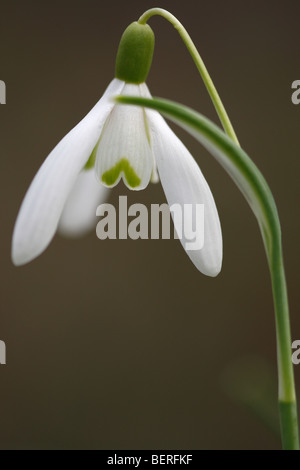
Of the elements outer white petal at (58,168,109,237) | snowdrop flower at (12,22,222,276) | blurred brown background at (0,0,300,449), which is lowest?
snowdrop flower at (12,22,222,276)

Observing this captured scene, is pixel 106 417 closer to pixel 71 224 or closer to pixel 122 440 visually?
pixel 122 440

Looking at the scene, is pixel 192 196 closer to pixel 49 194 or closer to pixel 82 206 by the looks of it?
pixel 49 194

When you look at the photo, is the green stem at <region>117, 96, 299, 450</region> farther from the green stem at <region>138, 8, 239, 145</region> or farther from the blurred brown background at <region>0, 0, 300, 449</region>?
the blurred brown background at <region>0, 0, 300, 449</region>

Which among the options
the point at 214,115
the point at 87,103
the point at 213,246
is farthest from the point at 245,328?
the point at 213,246

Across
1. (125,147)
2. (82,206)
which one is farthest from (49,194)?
(82,206)

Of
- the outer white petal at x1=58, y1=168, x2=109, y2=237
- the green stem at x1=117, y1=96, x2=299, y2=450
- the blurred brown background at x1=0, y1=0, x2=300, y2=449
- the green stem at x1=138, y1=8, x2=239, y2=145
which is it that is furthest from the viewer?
the blurred brown background at x1=0, y1=0, x2=300, y2=449

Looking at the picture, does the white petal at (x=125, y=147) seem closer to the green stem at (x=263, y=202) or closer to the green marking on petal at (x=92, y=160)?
the green marking on petal at (x=92, y=160)

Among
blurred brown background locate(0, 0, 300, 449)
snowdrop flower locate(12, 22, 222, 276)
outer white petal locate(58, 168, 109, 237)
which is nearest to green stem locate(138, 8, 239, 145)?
snowdrop flower locate(12, 22, 222, 276)

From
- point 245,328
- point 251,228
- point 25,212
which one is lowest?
point 25,212
